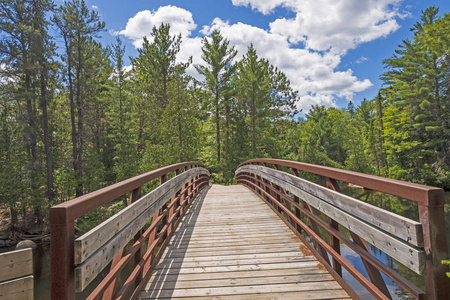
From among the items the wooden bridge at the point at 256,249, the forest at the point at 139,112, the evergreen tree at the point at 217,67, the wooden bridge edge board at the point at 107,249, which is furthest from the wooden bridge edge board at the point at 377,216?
the evergreen tree at the point at 217,67

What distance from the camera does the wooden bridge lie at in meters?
1.37

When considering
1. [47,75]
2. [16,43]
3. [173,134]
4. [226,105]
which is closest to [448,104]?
[226,105]

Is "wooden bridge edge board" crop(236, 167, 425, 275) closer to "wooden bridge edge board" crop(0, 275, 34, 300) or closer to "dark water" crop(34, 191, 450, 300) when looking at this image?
"wooden bridge edge board" crop(0, 275, 34, 300)

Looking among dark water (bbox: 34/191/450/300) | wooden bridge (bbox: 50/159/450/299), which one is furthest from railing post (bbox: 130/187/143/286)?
dark water (bbox: 34/191/450/300)

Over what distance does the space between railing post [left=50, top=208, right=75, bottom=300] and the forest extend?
46.3 feet

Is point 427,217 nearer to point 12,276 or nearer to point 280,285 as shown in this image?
point 280,285

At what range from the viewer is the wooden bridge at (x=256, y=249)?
1.37 m

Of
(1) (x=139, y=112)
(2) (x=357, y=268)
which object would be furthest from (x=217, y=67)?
(2) (x=357, y=268)

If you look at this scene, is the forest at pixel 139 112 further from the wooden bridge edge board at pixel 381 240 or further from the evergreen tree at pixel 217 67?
the wooden bridge edge board at pixel 381 240

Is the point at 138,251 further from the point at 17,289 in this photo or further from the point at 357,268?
the point at 357,268

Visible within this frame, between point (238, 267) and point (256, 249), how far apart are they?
62 cm

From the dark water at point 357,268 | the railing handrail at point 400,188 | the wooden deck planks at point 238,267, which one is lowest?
the dark water at point 357,268

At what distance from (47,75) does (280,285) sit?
2171 cm

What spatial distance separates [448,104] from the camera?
22172 millimetres
